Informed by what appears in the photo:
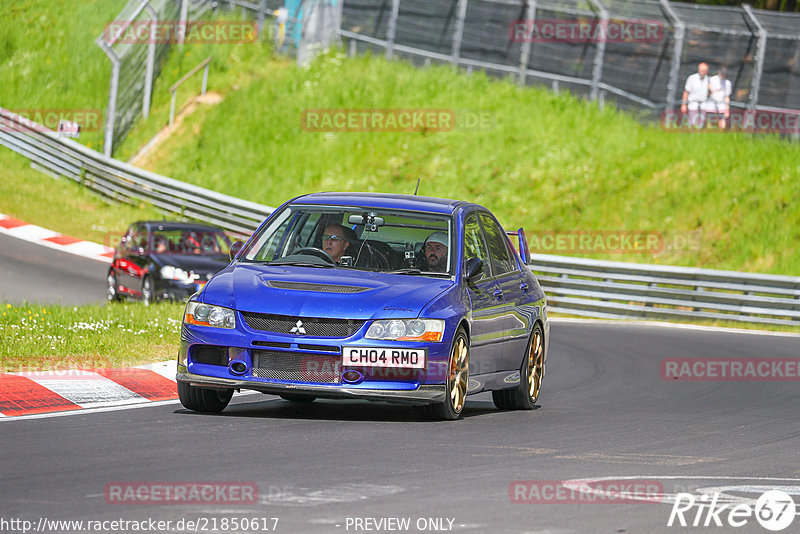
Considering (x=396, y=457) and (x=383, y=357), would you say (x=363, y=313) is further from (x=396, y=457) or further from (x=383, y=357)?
(x=396, y=457)

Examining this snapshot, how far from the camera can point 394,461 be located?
811 cm

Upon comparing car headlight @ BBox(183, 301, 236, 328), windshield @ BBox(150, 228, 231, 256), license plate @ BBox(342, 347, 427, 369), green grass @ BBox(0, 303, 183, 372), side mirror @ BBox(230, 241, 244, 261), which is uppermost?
side mirror @ BBox(230, 241, 244, 261)

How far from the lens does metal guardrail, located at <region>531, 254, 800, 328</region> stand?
24.6 metres

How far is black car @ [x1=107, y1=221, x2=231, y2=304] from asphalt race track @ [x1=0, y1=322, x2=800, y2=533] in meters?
9.82

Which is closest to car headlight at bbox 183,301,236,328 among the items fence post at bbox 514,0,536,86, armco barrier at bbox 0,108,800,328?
armco barrier at bbox 0,108,800,328

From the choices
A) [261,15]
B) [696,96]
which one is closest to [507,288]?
[696,96]

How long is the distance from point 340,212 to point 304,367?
1771mm

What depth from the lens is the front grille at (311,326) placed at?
31.6 ft

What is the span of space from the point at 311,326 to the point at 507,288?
2391mm

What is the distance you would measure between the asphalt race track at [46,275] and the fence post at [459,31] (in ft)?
36.3

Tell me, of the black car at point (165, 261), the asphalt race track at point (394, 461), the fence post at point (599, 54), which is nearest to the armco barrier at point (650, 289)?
the black car at point (165, 261)

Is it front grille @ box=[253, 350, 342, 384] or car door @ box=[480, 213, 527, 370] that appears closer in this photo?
front grille @ box=[253, 350, 342, 384]

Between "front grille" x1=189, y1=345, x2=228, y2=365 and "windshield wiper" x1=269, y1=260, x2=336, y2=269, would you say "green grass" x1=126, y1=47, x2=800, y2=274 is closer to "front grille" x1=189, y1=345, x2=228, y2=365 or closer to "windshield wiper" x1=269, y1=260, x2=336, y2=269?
"windshield wiper" x1=269, y1=260, x2=336, y2=269

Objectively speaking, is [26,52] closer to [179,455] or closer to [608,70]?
[608,70]
